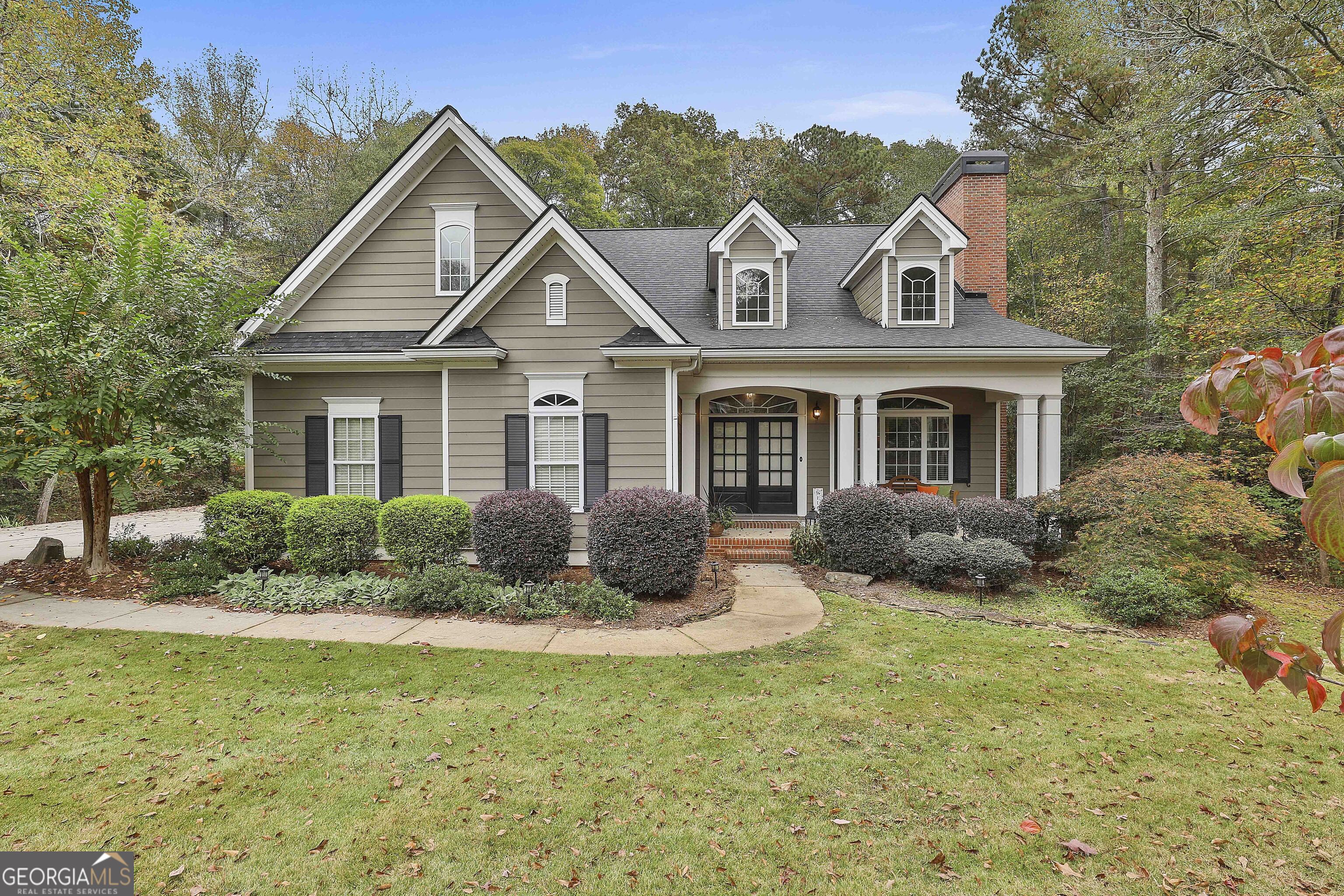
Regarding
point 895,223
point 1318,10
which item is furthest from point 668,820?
point 1318,10

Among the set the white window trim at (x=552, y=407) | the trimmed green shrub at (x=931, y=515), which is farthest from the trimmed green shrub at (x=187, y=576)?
the trimmed green shrub at (x=931, y=515)

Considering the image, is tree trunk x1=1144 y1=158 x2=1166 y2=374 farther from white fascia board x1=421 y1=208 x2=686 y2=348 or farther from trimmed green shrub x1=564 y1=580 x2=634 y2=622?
trimmed green shrub x1=564 y1=580 x2=634 y2=622

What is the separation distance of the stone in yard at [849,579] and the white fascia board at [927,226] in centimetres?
619

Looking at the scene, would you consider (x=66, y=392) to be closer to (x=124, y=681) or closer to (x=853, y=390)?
(x=124, y=681)

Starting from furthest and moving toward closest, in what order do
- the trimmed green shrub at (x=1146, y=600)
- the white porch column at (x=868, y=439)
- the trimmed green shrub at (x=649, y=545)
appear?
the white porch column at (x=868, y=439) < the trimmed green shrub at (x=649, y=545) < the trimmed green shrub at (x=1146, y=600)

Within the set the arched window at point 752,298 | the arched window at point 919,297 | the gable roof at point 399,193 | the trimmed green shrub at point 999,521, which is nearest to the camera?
the trimmed green shrub at point 999,521

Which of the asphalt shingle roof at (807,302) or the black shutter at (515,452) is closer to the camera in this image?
the black shutter at (515,452)

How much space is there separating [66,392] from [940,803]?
10121 mm

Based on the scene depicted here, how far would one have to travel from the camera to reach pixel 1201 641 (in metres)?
6.28

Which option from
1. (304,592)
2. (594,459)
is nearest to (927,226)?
(594,459)

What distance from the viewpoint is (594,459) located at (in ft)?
29.3

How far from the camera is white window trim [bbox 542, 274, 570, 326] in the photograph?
28.9 feet

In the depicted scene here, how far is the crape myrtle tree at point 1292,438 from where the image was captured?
3.77 feet

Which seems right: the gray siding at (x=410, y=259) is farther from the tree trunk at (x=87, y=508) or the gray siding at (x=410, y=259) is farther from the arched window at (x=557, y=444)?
the tree trunk at (x=87, y=508)
